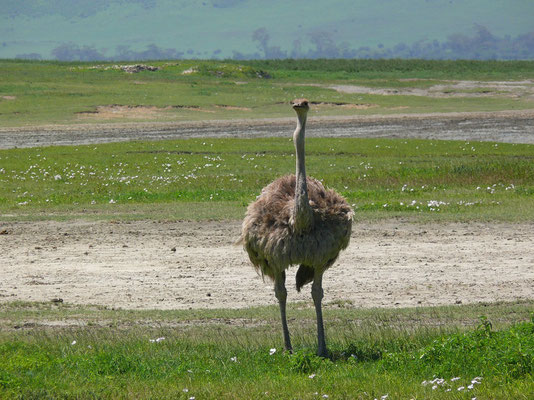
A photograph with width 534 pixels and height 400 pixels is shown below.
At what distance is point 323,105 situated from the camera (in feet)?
199

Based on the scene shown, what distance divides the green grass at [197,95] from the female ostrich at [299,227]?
3992cm

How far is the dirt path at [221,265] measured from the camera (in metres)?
13.0

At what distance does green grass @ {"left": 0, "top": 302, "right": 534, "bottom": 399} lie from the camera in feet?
25.4

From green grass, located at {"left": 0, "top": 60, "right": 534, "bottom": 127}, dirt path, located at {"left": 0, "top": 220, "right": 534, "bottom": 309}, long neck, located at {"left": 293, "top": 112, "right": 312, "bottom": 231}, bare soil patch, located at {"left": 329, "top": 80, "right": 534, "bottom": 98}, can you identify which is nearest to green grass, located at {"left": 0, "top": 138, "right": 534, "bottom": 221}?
dirt path, located at {"left": 0, "top": 220, "right": 534, "bottom": 309}

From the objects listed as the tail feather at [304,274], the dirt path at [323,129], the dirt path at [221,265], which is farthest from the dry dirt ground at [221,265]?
the dirt path at [323,129]

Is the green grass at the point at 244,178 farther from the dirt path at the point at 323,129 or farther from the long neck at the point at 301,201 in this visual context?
the long neck at the point at 301,201

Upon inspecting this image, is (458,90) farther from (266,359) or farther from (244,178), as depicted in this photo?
(266,359)

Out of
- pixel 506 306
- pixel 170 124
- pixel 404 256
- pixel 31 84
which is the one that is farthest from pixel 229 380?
pixel 31 84

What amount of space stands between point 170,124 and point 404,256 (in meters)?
33.4

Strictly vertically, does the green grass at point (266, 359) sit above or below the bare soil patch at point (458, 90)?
below

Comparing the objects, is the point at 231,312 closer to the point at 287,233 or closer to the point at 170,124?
the point at 287,233

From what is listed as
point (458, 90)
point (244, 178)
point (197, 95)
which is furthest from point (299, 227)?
point (458, 90)

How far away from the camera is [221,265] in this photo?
15.2m

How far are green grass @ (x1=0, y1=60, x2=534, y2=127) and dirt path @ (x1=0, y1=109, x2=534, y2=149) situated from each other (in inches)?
147
